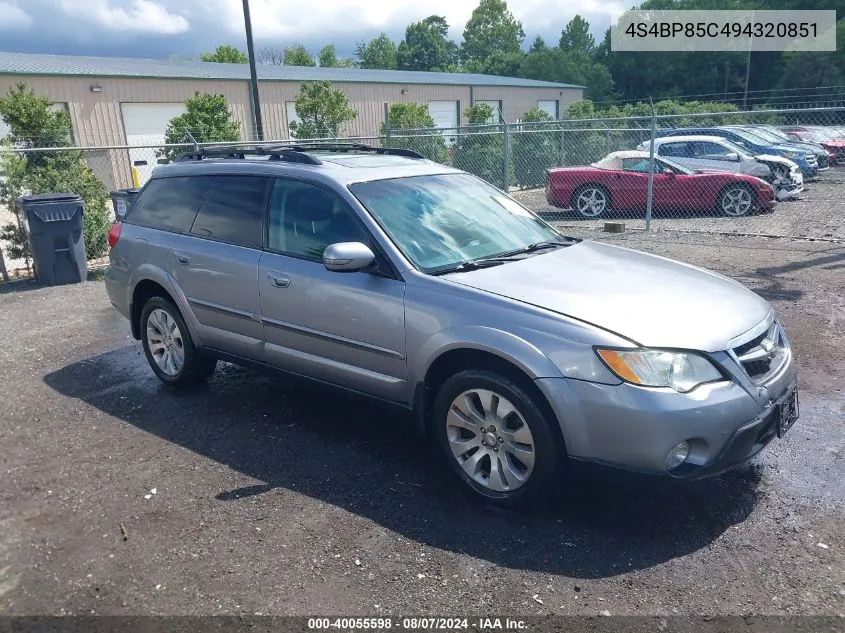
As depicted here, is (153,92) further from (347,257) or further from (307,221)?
(347,257)

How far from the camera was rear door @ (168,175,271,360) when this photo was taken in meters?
4.57

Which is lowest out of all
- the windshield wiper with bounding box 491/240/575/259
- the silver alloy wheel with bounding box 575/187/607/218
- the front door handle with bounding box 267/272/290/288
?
the silver alloy wheel with bounding box 575/187/607/218

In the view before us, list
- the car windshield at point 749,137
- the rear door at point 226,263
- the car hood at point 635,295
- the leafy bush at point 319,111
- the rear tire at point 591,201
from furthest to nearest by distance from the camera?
the leafy bush at point 319,111 → the car windshield at point 749,137 → the rear tire at point 591,201 → the rear door at point 226,263 → the car hood at point 635,295

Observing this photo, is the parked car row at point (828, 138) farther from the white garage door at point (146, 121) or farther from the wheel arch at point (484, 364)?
the white garage door at point (146, 121)

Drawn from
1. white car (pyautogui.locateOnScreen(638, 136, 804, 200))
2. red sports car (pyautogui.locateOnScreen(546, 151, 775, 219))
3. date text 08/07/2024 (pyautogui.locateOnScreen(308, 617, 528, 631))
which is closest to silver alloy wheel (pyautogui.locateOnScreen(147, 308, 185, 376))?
date text 08/07/2024 (pyautogui.locateOnScreen(308, 617, 528, 631))

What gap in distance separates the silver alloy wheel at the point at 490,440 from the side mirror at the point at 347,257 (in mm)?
903

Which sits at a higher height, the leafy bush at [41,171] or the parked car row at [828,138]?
the leafy bush at [41,171]

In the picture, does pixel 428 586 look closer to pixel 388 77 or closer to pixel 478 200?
pixel 478 200

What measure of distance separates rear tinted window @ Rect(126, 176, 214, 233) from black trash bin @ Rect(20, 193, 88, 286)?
13.8ft

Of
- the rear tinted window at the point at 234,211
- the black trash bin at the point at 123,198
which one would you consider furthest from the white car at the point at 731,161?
the rear tinted window at the point at 234,211

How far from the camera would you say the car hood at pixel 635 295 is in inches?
128

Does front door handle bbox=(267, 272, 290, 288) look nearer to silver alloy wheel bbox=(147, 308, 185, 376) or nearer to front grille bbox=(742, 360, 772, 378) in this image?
silver alloy wheel bbox=(147, 308, 185, 376)

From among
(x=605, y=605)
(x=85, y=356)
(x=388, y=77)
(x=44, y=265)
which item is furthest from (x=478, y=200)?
(x=388, y=77)

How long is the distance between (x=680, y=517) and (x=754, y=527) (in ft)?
1.10
